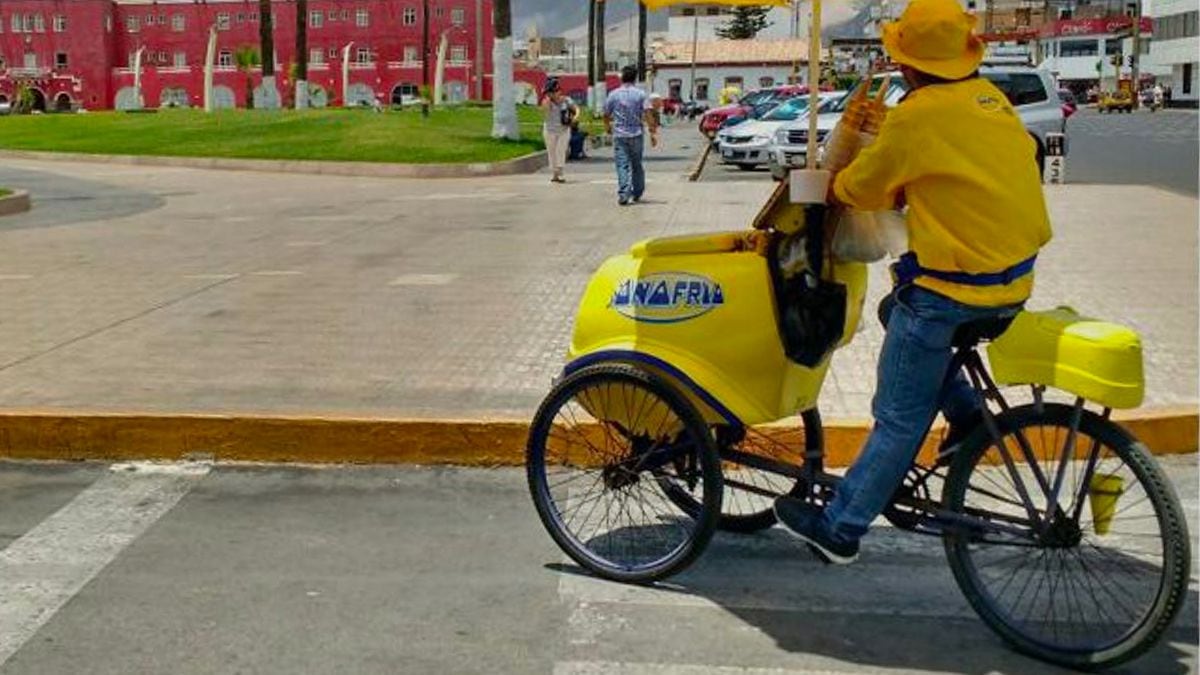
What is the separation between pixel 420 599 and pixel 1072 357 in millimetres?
2176

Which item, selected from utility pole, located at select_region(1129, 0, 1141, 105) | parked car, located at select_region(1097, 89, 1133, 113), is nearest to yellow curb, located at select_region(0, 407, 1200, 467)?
parked car, located at select_region(1097, 89, 1133, 113)

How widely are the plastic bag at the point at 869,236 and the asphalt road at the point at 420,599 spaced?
3.75 feet

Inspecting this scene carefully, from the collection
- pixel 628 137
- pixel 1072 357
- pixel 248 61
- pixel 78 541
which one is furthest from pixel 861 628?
pixel 248 61

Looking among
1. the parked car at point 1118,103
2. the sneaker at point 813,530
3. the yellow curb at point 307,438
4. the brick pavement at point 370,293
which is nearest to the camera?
the sneaker at point 813,530

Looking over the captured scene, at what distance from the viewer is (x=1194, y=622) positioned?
13.7ft

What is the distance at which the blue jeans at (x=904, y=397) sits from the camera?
156 inches

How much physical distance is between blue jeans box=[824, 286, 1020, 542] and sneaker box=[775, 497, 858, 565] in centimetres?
3

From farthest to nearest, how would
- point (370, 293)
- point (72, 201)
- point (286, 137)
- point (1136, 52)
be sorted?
1. point (1136, 52)
2. point (286, 137)
3. point (72, 201)
4. point (370, 293)

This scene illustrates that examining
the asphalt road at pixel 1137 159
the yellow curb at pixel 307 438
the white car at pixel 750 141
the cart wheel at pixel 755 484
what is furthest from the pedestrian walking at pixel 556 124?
the cart wheel at pixel 755 484

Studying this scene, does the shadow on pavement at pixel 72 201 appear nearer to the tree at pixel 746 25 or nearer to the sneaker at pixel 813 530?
the sneaker at pixel 813 530

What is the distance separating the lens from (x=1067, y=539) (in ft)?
13.3

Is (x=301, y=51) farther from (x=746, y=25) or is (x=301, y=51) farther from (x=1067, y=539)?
(x=746, y=25)

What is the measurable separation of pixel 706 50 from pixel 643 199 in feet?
327

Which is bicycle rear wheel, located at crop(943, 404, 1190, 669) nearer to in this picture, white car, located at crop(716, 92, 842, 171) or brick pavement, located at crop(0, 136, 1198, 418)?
brick pavement, located at crop(0, 136, 1198, 418)
